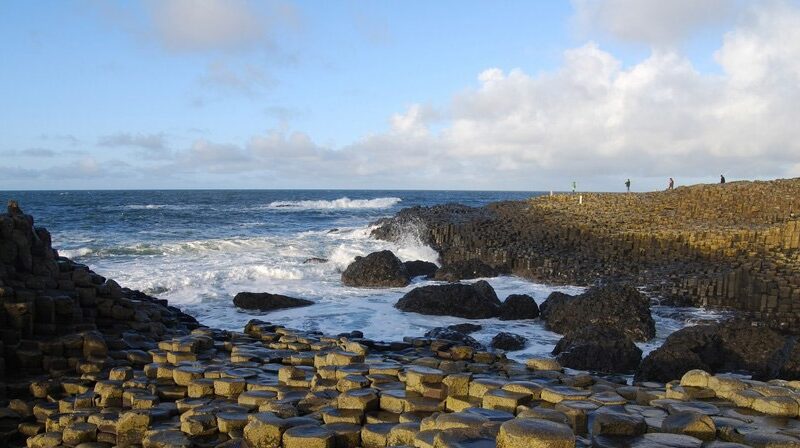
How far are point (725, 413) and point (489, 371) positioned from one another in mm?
2861

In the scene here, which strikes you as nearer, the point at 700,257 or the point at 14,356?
the point at 14,356

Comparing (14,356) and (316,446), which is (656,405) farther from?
(14,356)

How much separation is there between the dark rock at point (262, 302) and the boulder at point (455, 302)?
3080 millimetres

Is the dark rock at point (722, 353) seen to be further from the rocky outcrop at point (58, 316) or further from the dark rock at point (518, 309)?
the rocky outcrop at point (58, 316)

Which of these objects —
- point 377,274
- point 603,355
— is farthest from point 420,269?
point 603,355

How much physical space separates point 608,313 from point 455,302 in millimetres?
3786

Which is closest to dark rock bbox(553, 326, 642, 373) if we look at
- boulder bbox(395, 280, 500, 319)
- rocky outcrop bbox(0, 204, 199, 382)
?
boulder bbox(395, 280, 500, 319)

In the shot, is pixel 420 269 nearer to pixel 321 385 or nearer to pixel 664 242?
pixel 664 242

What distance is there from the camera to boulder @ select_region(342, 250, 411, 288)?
66.7 ft

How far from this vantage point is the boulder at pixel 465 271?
21.3m

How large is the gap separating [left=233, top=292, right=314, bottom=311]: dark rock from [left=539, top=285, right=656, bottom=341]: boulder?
6.88m

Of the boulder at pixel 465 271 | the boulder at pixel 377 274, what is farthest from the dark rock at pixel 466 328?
the boulder at pixel 465 271

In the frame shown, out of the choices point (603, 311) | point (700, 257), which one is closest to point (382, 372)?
point (603, 311)

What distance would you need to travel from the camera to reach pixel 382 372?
23.4 ft
